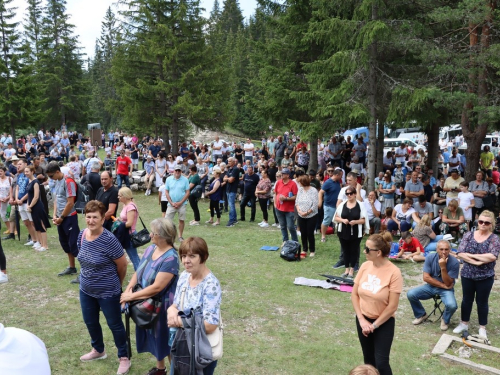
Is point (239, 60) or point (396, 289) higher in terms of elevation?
point (239, 60)

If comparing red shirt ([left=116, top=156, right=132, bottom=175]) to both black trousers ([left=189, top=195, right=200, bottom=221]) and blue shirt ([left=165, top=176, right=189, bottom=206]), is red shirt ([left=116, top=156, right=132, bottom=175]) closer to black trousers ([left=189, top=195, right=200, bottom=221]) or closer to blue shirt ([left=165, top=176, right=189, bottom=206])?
black trousers ([left=189, top=195, right=200, bottom=221])

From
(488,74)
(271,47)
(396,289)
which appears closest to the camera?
(396,289)

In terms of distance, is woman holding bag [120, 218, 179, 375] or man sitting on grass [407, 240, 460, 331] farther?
man sitting on grass [407, 240, 460, 331]

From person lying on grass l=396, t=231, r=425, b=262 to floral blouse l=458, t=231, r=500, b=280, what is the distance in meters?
3.33

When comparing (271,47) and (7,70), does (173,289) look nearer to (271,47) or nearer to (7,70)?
(271,47)

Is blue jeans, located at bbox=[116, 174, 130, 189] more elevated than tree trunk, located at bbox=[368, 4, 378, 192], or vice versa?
tree trunk, located at bbox=[368, 4, 378, 192]

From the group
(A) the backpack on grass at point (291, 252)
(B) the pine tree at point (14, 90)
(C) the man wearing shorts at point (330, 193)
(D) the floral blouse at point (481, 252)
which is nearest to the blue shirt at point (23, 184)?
(A) the backpack on grass at point (291, 252)

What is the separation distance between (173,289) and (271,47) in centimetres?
1445

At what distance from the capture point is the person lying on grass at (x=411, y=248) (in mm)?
8945

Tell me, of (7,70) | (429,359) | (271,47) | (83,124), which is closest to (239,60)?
(83,124)

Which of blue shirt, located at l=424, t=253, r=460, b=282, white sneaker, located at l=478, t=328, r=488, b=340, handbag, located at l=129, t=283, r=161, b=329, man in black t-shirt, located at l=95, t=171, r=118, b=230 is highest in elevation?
man in black t-shirt, located at l=95, t=171, r=118, b=230

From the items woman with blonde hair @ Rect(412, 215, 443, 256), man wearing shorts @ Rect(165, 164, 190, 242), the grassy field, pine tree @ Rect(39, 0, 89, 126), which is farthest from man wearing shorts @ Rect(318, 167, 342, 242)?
pine tree @ Rect(39, 0, 89, 126)

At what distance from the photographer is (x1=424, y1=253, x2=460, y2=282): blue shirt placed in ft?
19.5

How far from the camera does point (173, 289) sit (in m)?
4.04
